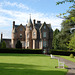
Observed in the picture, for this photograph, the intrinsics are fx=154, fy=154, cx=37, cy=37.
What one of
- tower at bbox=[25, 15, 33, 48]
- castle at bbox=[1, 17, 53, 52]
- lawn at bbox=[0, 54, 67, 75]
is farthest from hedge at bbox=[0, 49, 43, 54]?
lawn at bbox=[0, 54, 67, 75]

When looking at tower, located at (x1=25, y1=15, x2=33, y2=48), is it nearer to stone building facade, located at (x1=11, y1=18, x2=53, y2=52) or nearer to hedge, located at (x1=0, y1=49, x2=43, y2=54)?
stone building facade, located at (x1=11, y1=18, x2=53, y2=52)

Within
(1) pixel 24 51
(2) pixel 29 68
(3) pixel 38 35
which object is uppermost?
(3) pixel 38 35

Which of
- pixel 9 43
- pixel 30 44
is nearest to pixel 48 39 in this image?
pixel 30 44

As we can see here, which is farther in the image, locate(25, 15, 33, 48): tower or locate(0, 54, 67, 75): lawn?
locate(25, 15, 33, 48): tower

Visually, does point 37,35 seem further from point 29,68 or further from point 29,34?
point 29,68

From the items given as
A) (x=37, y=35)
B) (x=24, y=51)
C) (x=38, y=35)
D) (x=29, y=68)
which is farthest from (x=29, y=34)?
(x=29, y=68)

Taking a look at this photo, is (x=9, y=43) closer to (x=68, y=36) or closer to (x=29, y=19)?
(x=29, y=19)

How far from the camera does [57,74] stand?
41.9 feet

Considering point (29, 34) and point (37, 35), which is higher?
point (29, 34)

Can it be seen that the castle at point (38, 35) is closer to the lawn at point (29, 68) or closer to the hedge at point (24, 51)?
the hedge at point (24, 51)

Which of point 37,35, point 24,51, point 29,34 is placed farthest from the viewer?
point 29,34

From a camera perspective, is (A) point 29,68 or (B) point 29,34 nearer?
(A) point 29,68

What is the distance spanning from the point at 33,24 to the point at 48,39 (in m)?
8.53

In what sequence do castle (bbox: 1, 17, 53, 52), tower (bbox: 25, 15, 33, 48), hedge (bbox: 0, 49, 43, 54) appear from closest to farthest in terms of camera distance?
hedge (bbox: 0, 49, 43, 54) < castle (bbox: 1, 17, 53, 52) < tower (bbox: 25, 15, 33, 48)
